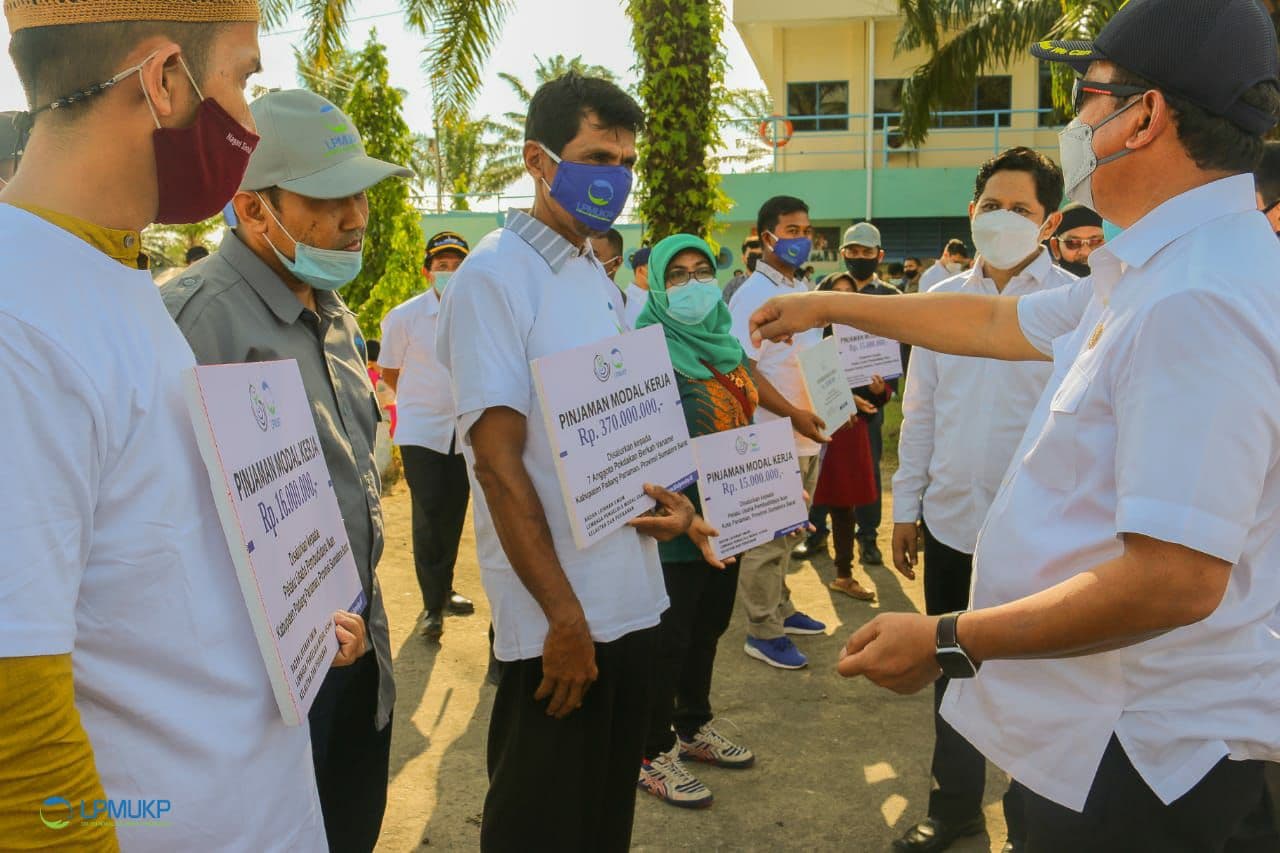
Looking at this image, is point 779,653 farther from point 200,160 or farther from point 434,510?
point 200,160

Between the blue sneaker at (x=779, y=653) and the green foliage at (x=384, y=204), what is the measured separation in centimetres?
744

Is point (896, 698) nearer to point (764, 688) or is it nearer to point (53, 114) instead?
point (764, 688)

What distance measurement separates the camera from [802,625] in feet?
17.7

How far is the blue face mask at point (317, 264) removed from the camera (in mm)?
2193

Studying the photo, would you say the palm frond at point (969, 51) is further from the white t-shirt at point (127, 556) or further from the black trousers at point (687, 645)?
the white t-shirt at point (127, 556)

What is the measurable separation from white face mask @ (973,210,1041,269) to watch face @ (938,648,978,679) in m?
2.10

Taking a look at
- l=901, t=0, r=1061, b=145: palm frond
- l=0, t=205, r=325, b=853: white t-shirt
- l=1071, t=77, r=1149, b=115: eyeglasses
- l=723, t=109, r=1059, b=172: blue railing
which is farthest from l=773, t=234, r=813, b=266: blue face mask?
l=723, t=109, r=1059, b=172: blue railing

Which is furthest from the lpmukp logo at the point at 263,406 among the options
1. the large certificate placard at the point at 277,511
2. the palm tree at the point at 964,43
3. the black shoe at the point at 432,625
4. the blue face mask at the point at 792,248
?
the palm tree at the point at 964,43

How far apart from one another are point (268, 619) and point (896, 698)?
149 inches

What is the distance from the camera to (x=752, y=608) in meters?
4.87

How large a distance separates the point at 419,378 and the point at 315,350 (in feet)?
10.4

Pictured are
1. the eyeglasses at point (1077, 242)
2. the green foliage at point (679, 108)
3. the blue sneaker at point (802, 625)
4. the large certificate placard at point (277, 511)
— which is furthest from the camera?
the green foliage at point (679, 108)

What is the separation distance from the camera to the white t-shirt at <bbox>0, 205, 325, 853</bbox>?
987mm

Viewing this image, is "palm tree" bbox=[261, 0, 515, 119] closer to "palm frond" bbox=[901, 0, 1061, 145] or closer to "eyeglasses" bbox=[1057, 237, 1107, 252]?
"eyeglasses" bbox=[1057, 237, 1107, 252]
